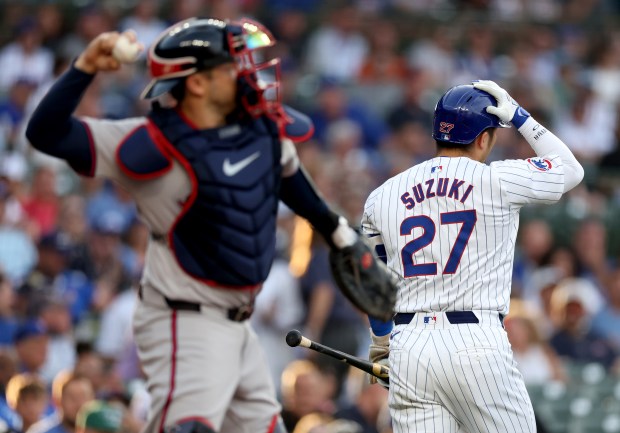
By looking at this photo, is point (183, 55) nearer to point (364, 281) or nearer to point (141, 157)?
point (141, 157)

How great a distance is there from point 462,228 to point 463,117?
19.5 inches

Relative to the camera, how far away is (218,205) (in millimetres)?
5383

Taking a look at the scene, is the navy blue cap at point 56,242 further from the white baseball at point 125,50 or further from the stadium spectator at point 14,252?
the white baseball at point 125,50

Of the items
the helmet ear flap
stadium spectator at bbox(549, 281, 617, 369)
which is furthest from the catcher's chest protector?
stadium spectator at bbox(549, 281, 617, 369)

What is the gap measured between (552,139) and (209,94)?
1588 mm

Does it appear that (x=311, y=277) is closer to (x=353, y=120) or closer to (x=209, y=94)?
(x=353, y=120)

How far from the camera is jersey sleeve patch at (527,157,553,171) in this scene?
597 centimetres

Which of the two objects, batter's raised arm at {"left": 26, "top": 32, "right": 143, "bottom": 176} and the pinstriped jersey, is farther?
the pinstriped jersey

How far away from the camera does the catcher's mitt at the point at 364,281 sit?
5.61 metres

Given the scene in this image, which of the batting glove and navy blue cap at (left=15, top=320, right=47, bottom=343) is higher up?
the batting glove

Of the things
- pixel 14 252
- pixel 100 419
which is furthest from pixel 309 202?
pixel 14 252

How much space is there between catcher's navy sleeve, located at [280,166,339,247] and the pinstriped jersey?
401 millimetres

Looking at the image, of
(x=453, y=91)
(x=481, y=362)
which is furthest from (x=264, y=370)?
(x=453, y=91)

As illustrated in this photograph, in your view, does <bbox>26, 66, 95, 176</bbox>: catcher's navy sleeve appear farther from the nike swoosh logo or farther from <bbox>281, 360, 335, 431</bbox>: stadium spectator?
<bbox>281, 360, 335, 431</bbox>: stadium spectator
